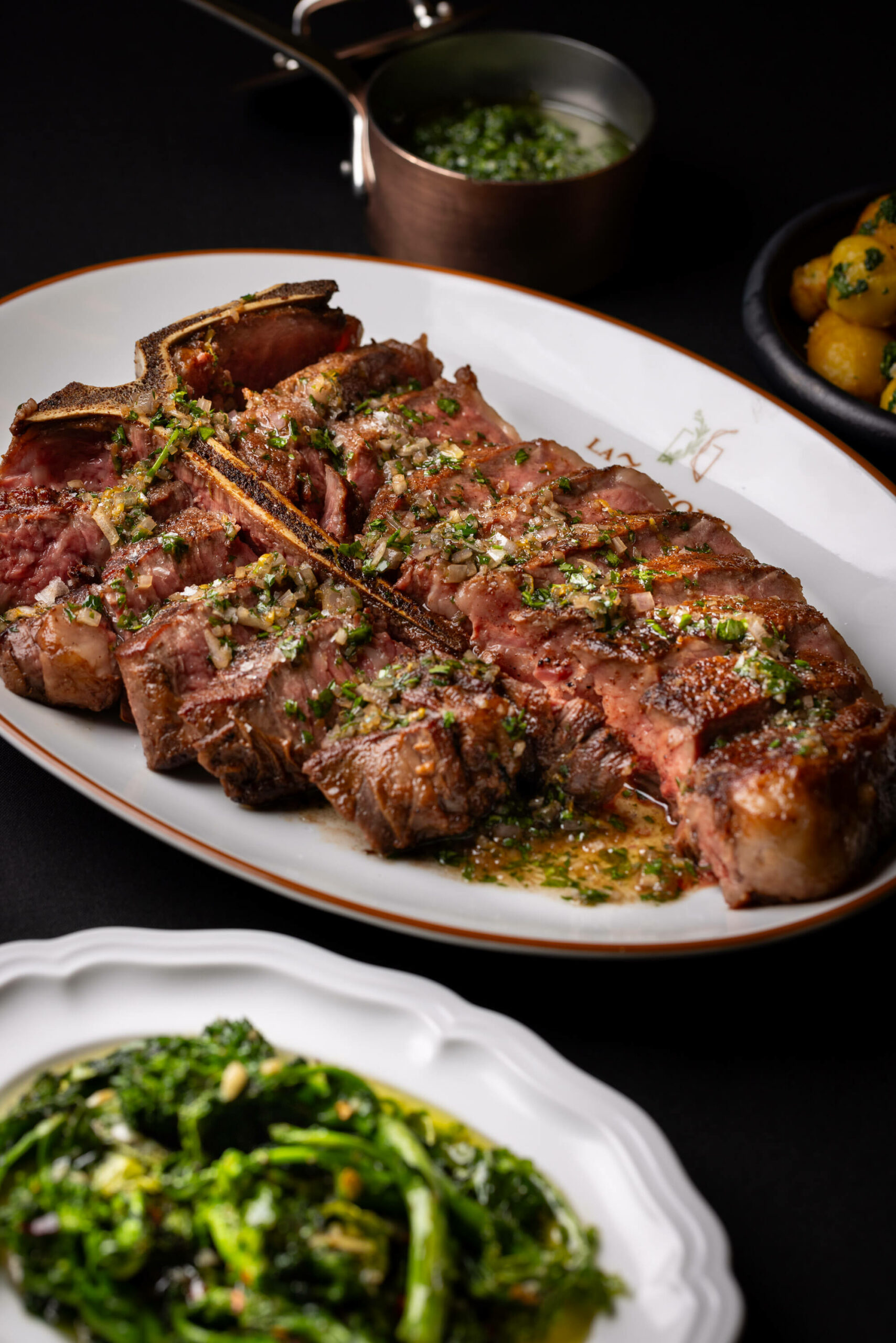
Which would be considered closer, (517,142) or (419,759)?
(419,759)

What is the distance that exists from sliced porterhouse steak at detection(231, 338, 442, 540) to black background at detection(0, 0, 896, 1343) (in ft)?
4.56

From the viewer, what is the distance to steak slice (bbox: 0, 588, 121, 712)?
4094 mm

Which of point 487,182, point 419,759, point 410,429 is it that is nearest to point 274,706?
point 419,759

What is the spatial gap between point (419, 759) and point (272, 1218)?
1490 mm

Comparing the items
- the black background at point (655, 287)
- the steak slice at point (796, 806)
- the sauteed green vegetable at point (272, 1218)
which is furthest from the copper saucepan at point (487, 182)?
the sauteed green vegetable at point (272, 1218)

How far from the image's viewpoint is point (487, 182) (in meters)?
5.72

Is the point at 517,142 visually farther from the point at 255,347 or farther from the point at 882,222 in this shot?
the point at 255,347

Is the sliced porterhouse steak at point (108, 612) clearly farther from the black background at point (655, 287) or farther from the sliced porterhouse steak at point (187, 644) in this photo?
the black background at point (655, 287)

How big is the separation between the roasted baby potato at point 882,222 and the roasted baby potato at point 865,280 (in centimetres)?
4

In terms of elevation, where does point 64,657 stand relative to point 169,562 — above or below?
below

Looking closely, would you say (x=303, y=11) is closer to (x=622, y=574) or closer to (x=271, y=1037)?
(x=622, y=574)

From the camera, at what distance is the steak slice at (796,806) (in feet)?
11.7

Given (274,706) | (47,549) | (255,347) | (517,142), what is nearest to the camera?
(274,706)

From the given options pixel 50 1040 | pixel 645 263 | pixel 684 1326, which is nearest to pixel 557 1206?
pixel 684 1326
